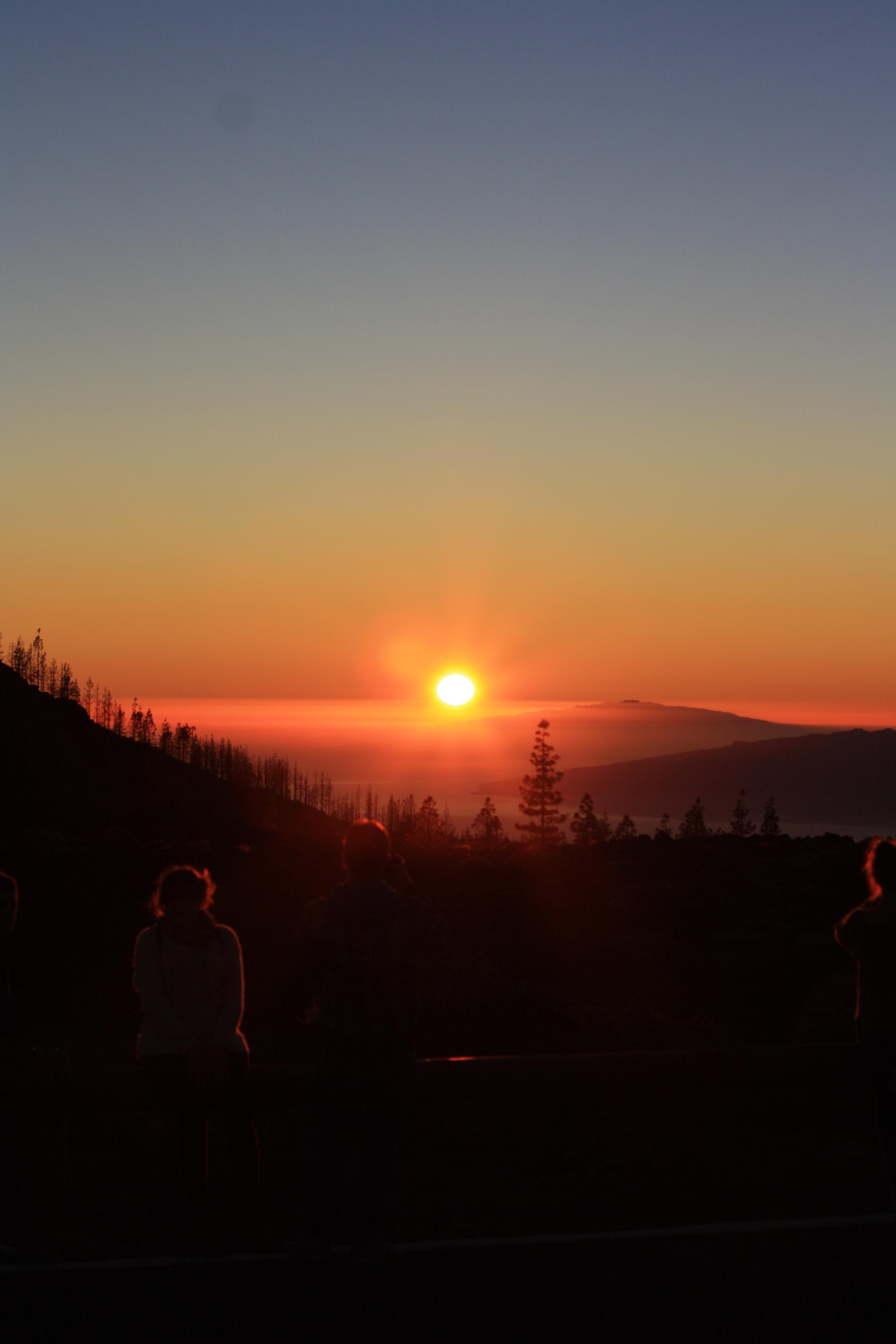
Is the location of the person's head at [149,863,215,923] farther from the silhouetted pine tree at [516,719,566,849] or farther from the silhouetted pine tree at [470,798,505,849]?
the silhouetted pine tree at [516,719,566,849]

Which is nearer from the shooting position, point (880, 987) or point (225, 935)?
point (225, 935)

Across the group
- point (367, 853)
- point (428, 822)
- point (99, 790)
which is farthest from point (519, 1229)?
point (428, 822)

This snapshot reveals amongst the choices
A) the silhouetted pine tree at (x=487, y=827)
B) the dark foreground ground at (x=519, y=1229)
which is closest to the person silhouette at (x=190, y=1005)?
the dark foreground ground at (x=519, y=1229)

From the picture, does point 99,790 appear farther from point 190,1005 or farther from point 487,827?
point 190,1005

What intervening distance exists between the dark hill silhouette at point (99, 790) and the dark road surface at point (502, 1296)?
89.9ft

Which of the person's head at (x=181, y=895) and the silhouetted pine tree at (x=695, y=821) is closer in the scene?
the person's head at (x=181, y=895)

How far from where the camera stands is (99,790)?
65.3 meters

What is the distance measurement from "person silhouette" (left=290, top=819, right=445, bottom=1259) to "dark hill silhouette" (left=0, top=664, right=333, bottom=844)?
27.3 m

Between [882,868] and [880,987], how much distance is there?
23.7 inches

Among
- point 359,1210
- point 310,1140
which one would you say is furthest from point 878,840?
point 310,1140

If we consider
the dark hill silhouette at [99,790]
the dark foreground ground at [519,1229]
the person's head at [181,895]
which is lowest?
the dark foreground ground at [519,1229]

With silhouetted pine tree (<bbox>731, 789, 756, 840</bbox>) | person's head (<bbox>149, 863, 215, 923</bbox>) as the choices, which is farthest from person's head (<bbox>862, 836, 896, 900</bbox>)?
silhouetted pine tree (<bbox>731, 789, 756, 840</bbox>)

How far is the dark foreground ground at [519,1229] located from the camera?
181 inches

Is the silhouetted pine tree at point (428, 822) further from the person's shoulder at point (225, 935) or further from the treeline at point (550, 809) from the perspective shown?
the person's shoulder at point (225, 935)
